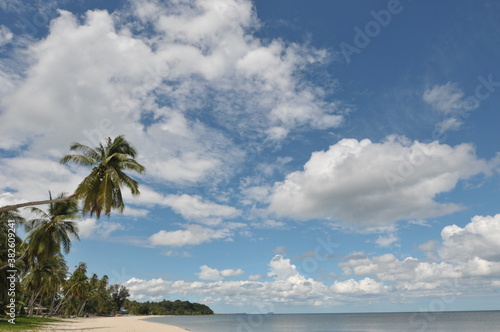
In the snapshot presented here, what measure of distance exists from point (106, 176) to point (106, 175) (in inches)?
3.5

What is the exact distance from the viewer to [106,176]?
2155 cm

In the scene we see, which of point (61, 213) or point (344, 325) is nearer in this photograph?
point (61, 213)

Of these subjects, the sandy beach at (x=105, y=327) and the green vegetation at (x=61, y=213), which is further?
the sandy beach at (x=105, y=327)

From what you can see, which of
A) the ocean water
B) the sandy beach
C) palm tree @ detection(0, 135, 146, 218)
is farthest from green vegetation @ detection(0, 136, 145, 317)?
the ocean water

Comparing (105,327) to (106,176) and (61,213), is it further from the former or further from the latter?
(106,176)

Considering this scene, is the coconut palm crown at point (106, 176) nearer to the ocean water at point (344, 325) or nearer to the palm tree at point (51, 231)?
the palm tree at point (51, 231)

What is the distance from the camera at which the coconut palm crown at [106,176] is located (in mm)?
21203

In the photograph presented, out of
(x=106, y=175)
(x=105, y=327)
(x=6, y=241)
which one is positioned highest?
(x=106, y=175)

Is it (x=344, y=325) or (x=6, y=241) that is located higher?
(x=6, y=241)

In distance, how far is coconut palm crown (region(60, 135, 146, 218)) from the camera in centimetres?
2120

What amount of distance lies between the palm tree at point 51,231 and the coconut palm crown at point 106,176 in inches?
320

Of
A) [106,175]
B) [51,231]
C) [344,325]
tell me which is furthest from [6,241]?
[344,325]

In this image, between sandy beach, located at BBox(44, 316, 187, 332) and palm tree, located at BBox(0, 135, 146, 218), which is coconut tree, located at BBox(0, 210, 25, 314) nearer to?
sandy beach, located at BBox(44, 316, 187, 332)

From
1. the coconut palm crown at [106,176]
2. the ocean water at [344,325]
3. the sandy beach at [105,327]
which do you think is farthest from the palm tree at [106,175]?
the ocean water at [344,325]
